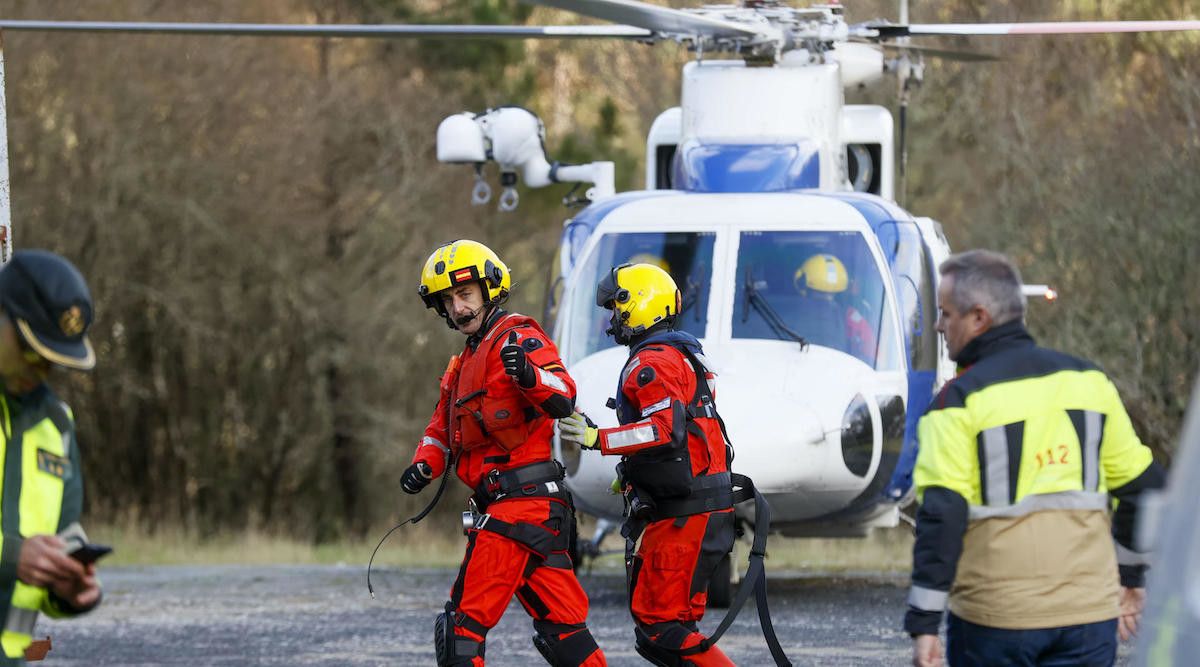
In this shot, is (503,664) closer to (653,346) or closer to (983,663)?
(653,346)

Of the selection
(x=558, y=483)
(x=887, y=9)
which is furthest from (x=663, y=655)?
(x=887, y=9)

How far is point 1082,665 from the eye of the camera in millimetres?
4641

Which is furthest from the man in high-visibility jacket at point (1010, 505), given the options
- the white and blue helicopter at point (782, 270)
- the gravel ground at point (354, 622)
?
the white and blue helicopter at point (782, 270)

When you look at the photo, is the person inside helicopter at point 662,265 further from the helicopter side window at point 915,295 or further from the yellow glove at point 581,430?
the yellow glove at point 581,430

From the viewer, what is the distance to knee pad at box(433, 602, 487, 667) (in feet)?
21.9

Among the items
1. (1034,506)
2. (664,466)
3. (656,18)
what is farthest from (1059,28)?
(1034,506)

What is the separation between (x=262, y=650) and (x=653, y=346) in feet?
11.6

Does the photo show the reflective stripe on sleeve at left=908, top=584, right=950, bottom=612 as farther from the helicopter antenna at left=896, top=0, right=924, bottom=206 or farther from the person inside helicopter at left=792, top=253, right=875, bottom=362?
the helicopter antenna at left=896, top=0, right=924, bottom=206

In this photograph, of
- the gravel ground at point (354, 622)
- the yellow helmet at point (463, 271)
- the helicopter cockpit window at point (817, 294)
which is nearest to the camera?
the yellow helmet at point (463, 271)

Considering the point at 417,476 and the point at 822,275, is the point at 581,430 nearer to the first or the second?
the point at 417,476

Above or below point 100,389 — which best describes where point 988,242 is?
above

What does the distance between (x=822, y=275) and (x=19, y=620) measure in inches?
290

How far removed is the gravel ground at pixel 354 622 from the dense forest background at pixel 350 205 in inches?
290

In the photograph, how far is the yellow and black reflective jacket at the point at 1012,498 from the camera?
4.59 meters
